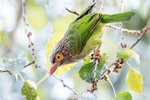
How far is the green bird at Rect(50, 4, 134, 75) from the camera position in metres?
2.23

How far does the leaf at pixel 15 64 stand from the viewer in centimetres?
196

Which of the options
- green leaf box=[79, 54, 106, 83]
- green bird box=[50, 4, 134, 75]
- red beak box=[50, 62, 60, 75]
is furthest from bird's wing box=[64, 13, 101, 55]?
green leaf box=[79, 54, 106, 83]

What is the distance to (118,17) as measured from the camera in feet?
7.15

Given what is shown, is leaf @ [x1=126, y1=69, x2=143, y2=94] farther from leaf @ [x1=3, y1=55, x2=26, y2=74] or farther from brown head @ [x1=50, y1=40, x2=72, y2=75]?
leaf @ [x1=3, y1=55, x2=26, y2=74]

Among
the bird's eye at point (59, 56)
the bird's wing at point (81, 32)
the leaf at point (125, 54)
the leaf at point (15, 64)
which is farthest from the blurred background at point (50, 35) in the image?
the leaf at point (125, 54)

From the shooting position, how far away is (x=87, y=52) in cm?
227

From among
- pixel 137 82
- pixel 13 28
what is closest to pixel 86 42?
pixel 137 82

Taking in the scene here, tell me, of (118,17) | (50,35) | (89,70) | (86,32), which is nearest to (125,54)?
(89,70)

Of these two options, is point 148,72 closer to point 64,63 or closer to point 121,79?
point 121,79

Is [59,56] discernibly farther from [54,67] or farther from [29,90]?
[29,90]

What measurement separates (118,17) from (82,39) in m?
0.23

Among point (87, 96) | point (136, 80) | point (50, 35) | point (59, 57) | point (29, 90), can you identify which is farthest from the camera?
point (50, 35)

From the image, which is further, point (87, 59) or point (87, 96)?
point (87, 59)

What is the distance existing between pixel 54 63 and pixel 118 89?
2.42 m
